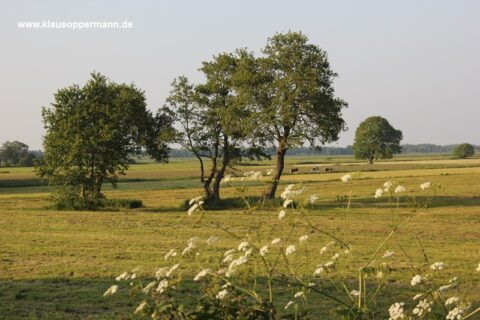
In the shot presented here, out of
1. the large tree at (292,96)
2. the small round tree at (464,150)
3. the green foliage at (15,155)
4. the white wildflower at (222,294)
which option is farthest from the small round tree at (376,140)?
the white wildflower at (222,294)

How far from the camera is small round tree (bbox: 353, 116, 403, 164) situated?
130125 millimetres

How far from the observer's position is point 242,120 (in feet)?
145

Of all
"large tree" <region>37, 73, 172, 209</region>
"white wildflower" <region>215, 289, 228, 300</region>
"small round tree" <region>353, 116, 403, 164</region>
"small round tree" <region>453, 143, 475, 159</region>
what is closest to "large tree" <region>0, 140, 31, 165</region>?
"small round tree" <region>353, 116, 403, 164</region>

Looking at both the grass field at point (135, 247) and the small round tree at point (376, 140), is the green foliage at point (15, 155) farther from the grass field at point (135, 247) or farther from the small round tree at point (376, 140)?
the grass field at point (135, 247)

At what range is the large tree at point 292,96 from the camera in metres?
43.3

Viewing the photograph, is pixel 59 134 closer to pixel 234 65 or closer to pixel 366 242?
pixel 234 65

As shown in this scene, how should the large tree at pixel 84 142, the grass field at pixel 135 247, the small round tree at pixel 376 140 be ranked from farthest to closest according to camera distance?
the small round tree at pixel 376 140 < the large tree at pixel 84 142 < the grass field at pixel 135 247

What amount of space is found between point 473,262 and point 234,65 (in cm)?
3278

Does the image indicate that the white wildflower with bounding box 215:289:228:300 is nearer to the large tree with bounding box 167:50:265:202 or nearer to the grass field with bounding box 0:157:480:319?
the grass field with bounding box 0:157:480:319

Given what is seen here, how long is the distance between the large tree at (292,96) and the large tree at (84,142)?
34.5 ft

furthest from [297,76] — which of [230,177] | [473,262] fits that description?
[230,177]

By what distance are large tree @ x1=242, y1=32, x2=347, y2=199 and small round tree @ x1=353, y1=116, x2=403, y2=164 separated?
8773cm

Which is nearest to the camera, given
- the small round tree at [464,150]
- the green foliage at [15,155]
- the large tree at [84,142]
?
the large tree at [84,142]

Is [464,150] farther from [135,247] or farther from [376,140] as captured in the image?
[135,247]
